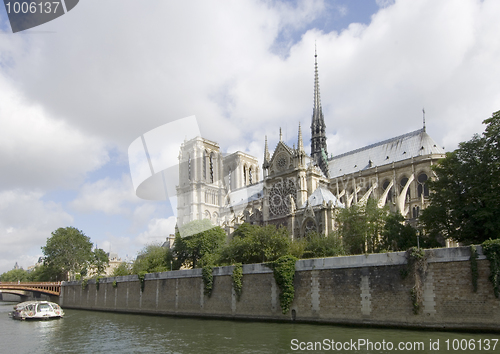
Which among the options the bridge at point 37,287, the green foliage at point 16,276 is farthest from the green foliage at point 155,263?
the green foliage at point 16,276

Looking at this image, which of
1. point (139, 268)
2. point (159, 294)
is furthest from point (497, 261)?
point (139, 268)

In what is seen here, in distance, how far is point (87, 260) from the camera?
6631cm

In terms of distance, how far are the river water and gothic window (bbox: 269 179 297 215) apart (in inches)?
960

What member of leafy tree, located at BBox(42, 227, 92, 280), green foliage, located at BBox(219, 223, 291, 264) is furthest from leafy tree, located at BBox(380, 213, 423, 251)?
leafy tree, located at BBox(42, 227, 92, 280)

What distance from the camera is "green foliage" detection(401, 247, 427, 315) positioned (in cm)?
1964

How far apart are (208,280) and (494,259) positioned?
56.7 feet

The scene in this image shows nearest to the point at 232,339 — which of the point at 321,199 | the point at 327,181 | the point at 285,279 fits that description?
the point at 285,279

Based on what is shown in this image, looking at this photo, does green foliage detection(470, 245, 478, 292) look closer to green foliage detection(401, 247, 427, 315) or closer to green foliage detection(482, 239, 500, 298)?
green foliage detection(482, 239, 500, 298)

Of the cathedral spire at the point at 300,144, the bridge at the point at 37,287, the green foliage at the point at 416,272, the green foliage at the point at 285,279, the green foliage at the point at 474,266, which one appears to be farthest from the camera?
the bridge at the point at 37,287

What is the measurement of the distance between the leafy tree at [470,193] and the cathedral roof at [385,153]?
22860 millimetres

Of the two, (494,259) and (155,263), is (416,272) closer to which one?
(494,259)

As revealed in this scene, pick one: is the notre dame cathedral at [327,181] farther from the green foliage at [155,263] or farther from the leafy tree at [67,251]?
the leafy tree at [67,251]

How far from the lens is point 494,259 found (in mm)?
18047

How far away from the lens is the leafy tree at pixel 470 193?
74.5ft
